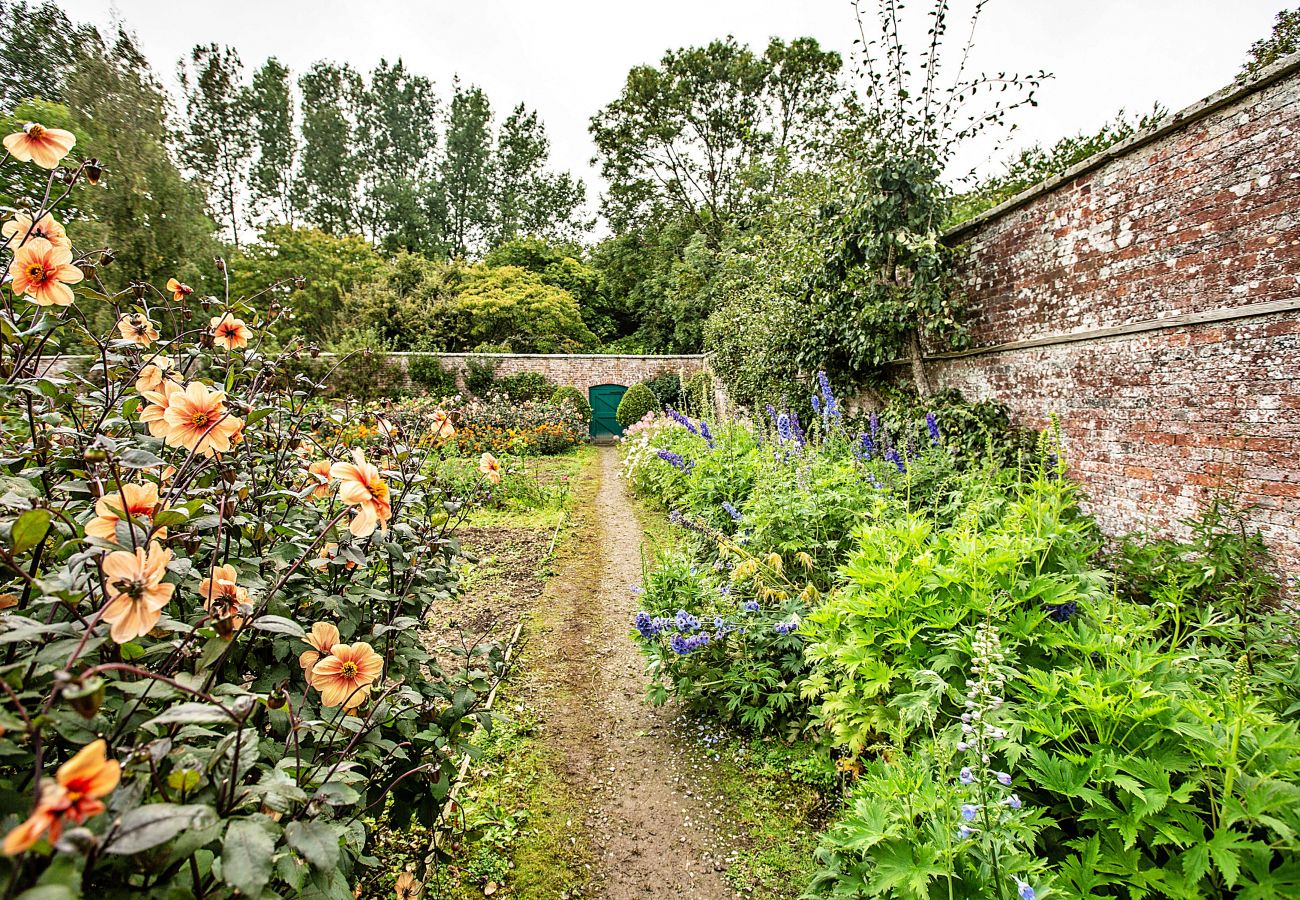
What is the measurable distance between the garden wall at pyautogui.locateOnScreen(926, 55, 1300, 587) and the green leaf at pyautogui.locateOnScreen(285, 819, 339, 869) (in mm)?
4290

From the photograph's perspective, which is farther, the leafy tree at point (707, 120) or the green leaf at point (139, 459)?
the leafy tree at point (707, 120)

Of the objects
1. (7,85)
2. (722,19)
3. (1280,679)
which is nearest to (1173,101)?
(1280,679)

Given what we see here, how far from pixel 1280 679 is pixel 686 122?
85.1 feet

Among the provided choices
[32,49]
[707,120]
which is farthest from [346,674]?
[32,49]

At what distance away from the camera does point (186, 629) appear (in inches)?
36.9

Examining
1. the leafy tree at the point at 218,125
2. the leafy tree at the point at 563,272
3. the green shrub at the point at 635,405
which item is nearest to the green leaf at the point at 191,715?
the green shrub at the point at 635,405

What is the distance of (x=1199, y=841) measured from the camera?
1.37m

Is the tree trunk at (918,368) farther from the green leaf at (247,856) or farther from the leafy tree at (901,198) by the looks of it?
the green leaf at (247,856)

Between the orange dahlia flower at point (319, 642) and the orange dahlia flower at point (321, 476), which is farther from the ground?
the orange dahlia flower at point (321, 476)

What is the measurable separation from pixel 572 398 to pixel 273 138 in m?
21.2

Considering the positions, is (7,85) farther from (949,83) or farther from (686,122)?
(949,83)

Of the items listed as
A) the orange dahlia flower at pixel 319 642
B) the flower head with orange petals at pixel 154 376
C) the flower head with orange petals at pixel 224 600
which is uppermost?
the flower head with orange petals at pixel 154 376

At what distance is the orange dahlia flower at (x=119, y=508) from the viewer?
98 centimetres

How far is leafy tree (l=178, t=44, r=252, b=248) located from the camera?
939 inches
